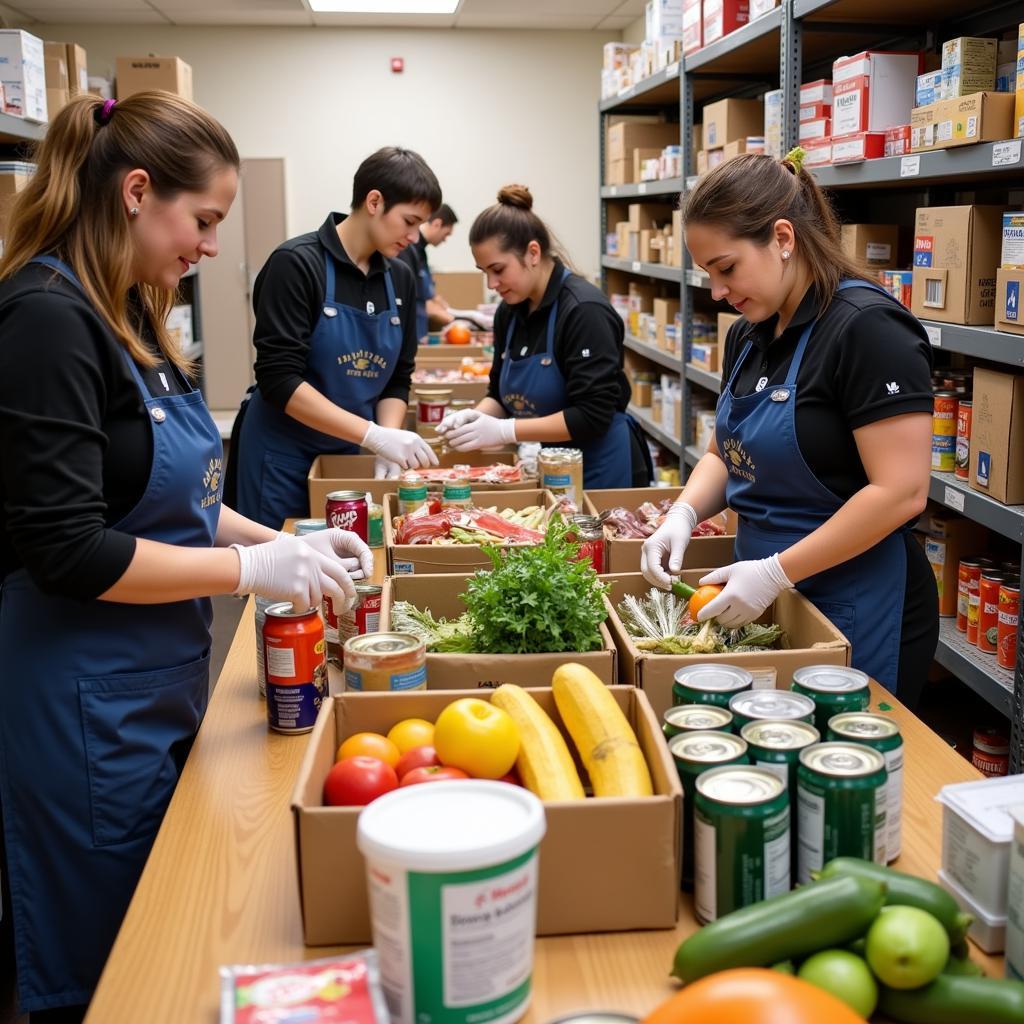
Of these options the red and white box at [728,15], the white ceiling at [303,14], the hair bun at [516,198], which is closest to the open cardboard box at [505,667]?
the hair bun at [516,198]

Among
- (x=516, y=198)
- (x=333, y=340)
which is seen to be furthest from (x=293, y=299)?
(x=516, y=198)

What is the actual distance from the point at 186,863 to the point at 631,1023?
2.38ft

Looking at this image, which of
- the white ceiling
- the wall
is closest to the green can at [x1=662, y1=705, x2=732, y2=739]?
the white ceiling

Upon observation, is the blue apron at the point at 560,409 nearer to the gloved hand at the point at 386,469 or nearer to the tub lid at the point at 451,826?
the gloved hand at the point at 386,469

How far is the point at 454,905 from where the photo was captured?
3.43ft

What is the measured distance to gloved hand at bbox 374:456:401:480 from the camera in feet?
11.1

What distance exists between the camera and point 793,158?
2.27m

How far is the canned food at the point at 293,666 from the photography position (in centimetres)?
179

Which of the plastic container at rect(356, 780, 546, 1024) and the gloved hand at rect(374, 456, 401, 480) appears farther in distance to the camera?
the gloved hand at rect(374, 456, 401, 480)

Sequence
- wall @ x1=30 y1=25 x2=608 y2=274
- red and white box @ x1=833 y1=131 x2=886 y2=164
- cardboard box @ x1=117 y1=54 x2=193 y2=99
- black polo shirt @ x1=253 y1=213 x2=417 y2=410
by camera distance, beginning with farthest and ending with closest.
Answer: wall @ x1=30 y1=25 x2=608 y2=274
cardboard box @ x1=117 y1=54 x2=193 y2=99
red and white box @ x1=833 y1=131 x2=886 y2=164
black polo shirt @ x1=253 y1=213 x2=417 y2=410

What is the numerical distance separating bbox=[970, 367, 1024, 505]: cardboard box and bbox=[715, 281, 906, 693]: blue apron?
1.01 m

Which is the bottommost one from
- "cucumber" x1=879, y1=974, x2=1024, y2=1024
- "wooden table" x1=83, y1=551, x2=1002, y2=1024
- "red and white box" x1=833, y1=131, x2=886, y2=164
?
A: "wooden table" x1=83, y1=551, x2=1002, y2=1024

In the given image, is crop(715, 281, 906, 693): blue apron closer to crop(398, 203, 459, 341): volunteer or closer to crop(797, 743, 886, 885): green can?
crop(797, 743, 886, 885): green can

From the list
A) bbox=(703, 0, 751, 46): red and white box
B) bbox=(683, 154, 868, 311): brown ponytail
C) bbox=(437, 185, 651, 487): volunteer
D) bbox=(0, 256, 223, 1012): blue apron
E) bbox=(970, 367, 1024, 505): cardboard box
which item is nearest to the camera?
bbox=(0, 256, 223, 1012): blue apron
